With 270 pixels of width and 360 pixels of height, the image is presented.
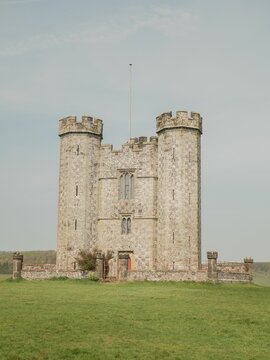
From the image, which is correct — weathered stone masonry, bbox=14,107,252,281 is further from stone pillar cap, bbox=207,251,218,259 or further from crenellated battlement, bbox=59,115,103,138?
stone pillar cap, bbox=207,251,218,259

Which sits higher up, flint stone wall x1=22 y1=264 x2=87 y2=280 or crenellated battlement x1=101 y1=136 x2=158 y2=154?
crenellated battlement x1=101 y1=136 x2=158 y2=154

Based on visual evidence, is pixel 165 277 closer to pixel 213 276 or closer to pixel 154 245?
pixel 213 276

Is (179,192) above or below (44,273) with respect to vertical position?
above

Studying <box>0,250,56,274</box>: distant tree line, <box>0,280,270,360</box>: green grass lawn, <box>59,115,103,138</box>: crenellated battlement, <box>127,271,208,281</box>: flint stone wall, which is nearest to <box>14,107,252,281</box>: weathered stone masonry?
<box>59,115,103,138</box>: crenellated battlement

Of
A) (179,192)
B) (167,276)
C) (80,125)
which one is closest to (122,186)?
(179,192)

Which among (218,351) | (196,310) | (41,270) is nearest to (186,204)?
(41,270)

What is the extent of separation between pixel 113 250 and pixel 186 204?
25.7ft

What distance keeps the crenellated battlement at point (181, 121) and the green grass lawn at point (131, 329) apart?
77.9ft

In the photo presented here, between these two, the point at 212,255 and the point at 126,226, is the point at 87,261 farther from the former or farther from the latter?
the point at 212,255

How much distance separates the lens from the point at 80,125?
46.8 m

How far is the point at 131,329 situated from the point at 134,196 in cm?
3128

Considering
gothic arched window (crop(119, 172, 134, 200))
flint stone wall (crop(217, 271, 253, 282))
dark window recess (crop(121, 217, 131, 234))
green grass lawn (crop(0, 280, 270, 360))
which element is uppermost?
gothic arched window (crop(119, 172, 134, 200))

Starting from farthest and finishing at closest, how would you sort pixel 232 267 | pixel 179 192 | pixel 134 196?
1. pixel 134 196
2. pixel 179 192
3. pixel 232 267

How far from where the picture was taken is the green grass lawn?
11641mm
